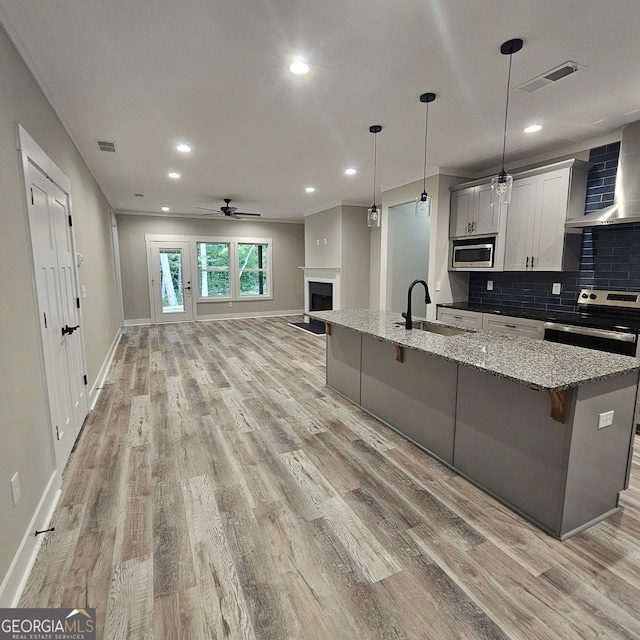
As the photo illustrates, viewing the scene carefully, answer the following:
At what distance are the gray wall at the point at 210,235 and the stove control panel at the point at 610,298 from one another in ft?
23.7

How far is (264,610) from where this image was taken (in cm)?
146

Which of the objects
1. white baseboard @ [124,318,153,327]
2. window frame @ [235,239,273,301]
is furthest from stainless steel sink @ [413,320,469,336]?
white baseboard @ [124,318,153,327]

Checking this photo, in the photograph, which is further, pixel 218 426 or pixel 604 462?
pixel 218 426

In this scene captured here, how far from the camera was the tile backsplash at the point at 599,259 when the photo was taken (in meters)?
3.46

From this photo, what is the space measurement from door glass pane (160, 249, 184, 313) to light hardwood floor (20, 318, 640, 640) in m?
6.04

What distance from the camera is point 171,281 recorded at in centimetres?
873

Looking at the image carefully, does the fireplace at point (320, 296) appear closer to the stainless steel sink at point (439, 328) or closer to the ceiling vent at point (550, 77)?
the stainless steel sink at point (439, 328)

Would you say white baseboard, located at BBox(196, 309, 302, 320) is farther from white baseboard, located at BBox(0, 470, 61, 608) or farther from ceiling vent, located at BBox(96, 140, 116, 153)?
white baseboard, located at BBox(0, 470, 61, 608)

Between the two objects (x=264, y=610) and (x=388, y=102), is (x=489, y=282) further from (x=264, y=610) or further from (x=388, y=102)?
(x=264, y=610)

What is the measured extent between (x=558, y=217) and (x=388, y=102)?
229cm

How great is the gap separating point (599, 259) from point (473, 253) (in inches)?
51.9

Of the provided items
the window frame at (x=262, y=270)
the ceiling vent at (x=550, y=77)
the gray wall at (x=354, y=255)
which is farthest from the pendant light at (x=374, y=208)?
the window frame at (x=262, y=270)

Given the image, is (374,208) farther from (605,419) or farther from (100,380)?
(100,380)

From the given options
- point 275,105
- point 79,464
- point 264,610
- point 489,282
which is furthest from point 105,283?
point 489,282
